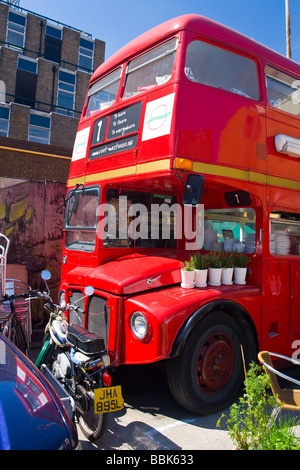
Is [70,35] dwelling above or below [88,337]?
above

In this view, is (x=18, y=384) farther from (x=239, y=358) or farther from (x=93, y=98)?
(x=93, y=98)

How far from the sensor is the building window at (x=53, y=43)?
2488cm

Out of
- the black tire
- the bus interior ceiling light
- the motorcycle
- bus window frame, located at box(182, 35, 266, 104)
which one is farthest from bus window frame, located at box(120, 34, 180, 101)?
the black tire

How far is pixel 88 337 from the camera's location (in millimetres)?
3113

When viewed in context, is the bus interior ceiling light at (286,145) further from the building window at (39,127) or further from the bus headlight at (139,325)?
the building window at (39,127)

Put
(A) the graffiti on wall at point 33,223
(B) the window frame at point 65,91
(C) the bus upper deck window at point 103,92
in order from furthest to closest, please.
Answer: (B) the window frame at point 65,91 → (A) the graffiti on wall at point 33,223 → (C) the bus upper deck window at point 103,92

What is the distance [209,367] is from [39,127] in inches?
905

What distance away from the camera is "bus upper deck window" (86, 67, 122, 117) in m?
4.77

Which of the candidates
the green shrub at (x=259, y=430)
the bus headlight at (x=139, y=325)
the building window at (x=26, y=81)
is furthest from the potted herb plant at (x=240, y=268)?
the building window at (x=26, y=81)

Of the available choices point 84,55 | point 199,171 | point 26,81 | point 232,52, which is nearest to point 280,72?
point 232,52

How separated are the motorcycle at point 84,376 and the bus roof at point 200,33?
3.02 metres

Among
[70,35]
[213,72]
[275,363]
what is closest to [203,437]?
[275,363]

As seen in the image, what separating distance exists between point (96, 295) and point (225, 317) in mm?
1456

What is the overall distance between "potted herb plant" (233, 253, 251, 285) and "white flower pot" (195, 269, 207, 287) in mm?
510
